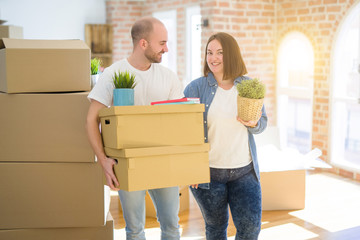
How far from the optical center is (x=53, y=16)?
6.60m

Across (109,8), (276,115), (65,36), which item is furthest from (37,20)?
(276,115)

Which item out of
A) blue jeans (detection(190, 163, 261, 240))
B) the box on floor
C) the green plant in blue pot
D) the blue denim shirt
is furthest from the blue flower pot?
the box on floor

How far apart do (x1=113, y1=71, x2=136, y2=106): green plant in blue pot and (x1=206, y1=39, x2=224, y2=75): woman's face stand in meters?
0.53

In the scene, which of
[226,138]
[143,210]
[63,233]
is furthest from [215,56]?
[63,233]

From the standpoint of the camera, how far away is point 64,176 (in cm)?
220

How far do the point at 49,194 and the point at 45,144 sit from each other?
259 mm

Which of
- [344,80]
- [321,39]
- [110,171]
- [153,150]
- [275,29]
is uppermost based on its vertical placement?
[275,29]

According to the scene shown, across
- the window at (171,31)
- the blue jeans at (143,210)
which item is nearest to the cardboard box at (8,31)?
the blue jeans at (143,210)

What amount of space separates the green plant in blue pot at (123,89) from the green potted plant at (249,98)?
54 centimetres

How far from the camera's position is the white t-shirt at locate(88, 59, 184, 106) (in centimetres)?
201

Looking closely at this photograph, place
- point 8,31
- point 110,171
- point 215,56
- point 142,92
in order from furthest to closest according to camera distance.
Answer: point 8,31, point 215,56, point 142,92, point 110,171

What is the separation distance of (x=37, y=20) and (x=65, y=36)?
0.46 meters

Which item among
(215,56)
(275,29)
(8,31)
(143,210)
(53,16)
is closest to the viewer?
(143,210)

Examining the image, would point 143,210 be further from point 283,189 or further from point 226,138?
point 283,189
